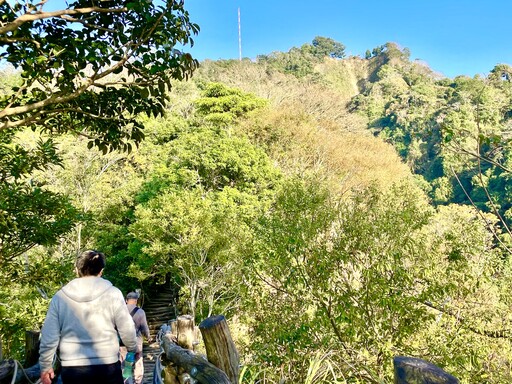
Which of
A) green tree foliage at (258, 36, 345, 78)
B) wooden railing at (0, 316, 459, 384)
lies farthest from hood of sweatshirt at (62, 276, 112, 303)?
green tree foliage at (258, 36, 345, 78)

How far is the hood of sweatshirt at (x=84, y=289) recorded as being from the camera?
2391mm

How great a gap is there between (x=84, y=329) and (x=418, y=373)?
2058 millimetres

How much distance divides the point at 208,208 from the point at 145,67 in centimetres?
1218

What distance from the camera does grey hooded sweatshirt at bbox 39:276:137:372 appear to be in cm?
236

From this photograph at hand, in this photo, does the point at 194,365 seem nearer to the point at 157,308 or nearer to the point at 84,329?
the point at 84,329

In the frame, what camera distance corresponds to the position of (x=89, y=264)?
2.45m

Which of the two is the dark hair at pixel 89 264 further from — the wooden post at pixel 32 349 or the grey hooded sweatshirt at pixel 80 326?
the wooden post at pixel 32 349

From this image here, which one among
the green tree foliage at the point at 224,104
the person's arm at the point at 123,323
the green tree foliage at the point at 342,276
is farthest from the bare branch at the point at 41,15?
the green tree foliage at the point at 224,104

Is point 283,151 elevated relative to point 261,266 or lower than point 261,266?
elevated

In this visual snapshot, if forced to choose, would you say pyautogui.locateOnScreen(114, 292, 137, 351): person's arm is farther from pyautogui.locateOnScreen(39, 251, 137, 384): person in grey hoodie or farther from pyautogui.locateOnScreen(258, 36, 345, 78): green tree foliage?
Answer: pyautogui.locateOnScreen(258, 36, 345, 78): green tree foliage

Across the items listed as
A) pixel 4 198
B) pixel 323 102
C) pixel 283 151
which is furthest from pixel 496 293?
pixel 323 102

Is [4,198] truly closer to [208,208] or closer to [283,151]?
[208,208]

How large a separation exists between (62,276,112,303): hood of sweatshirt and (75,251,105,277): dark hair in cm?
4

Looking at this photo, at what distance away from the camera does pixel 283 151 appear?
22.7m
